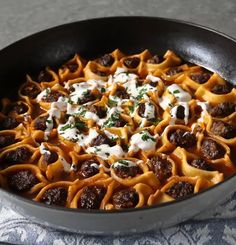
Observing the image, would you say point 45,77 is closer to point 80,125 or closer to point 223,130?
point 80,125

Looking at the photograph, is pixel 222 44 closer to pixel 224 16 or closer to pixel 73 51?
pixel 73 51

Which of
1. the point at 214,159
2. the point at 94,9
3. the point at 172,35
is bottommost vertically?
the point at 94,9

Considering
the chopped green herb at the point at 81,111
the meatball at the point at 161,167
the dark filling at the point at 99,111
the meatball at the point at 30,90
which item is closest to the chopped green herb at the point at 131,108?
the dark filling at the point at 99,111

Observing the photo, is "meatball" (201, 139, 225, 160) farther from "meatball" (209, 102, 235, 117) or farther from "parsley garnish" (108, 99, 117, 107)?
"parsley garnish" (108, 99, 117, 107)

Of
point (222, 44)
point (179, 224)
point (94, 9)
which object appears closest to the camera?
point (179, 224)

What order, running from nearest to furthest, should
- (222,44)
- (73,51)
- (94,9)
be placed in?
(222,44) < (73,51) < (94,9)

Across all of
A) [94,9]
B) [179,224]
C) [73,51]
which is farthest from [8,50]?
[94,9]

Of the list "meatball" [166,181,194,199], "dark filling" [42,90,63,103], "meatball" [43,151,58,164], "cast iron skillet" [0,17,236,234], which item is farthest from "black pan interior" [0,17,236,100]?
"meatball" [166,181,194,199]
